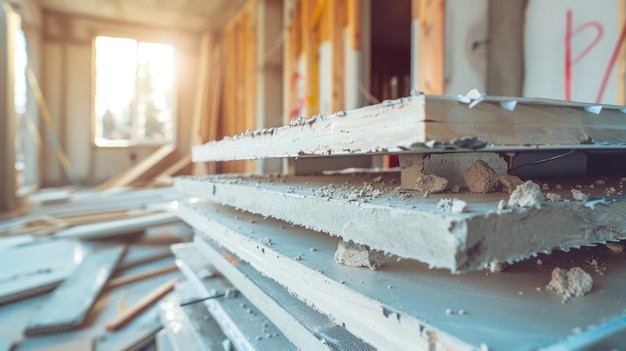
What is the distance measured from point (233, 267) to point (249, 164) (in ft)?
12.6

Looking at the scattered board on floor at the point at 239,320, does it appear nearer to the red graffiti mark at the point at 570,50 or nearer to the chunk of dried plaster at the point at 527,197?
the chunk of dried plaster at the point at 527,197

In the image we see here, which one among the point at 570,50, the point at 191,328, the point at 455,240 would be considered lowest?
the point at 191,328

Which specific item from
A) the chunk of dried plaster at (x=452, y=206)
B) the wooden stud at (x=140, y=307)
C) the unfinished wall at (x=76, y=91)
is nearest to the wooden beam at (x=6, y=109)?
the unfinished wall at (x=76, y=91)

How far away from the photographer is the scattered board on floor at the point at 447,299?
0.48 m

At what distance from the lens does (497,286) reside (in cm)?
62

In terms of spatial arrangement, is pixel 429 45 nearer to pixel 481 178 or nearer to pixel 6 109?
pixel 481 178

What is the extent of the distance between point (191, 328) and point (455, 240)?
99 centimetres

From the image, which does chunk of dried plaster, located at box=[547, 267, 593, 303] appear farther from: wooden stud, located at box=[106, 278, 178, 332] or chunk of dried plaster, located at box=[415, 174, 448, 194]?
wooden stud, located at box=[106, 278, 178, 332]

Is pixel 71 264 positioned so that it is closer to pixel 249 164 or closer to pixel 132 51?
pixel 249 164

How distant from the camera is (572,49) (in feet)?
5.78

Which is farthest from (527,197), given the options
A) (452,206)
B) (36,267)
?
(36,267)

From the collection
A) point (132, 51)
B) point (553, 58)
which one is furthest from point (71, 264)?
point (132, 51)

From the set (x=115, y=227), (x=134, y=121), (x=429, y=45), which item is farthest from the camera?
(x=134, y=121)

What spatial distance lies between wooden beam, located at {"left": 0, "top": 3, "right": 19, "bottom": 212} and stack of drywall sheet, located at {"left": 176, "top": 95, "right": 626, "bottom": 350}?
14.2 ft
